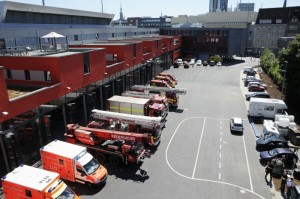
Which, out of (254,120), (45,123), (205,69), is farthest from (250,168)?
(205,69)

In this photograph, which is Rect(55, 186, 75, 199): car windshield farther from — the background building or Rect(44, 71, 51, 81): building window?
the background building

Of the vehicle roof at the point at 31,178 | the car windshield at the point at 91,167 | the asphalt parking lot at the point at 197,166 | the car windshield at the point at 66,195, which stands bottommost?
the asphalt parking lot at the point at 197,166

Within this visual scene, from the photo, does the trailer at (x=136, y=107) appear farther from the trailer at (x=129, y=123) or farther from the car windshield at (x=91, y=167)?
the car windshield at (x=91, y=167)

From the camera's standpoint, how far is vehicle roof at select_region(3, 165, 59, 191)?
16.1 meters

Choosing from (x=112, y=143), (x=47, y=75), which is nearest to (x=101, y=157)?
(x=112, y=143)

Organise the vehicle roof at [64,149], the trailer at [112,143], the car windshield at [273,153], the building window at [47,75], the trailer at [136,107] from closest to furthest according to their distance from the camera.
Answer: the vehicle roof at [64,149], the trailer at [112,143], the car windshield at [273,153], the building window at [47,75], the trailer at [136,107]

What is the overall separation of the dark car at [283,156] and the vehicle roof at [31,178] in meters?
19.0

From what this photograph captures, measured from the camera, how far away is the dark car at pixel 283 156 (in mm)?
22828

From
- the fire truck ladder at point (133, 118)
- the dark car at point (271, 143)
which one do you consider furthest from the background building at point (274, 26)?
the fire truck ladder at point (133, 118)

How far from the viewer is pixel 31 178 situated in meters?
16.8

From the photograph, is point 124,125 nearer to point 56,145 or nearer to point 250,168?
point 56,145

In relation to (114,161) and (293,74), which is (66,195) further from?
(293,74)

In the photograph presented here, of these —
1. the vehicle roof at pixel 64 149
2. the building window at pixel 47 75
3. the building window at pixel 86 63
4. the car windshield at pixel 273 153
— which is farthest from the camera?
the building window at pixel 86 63

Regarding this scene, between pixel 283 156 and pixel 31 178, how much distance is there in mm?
21857
